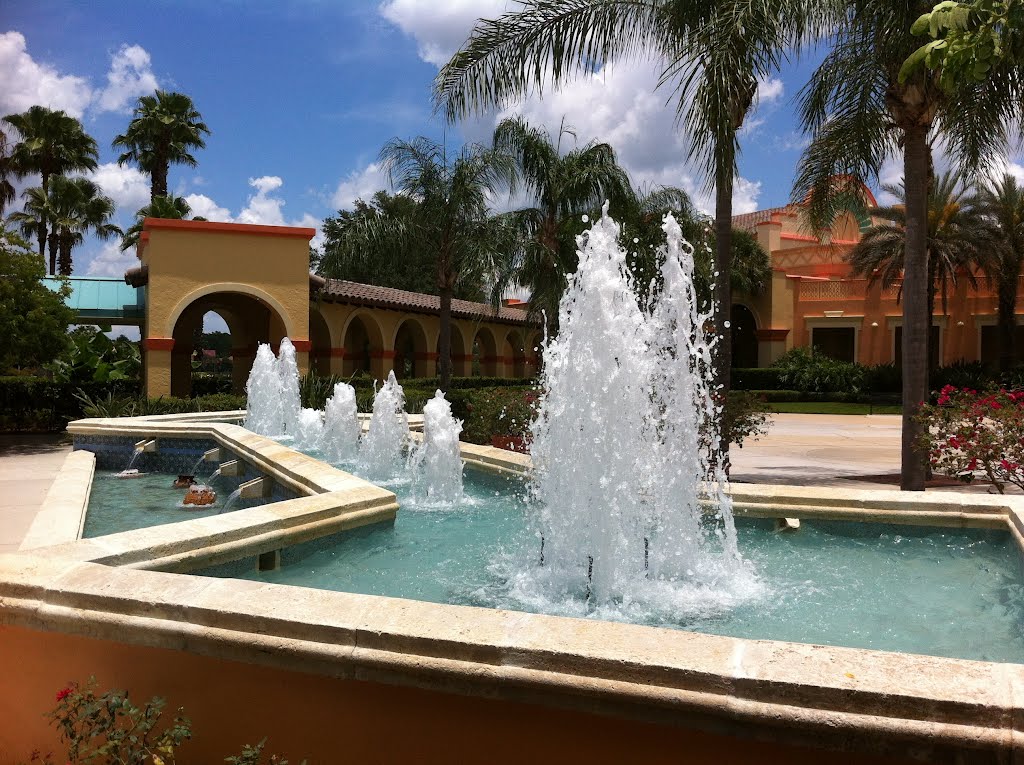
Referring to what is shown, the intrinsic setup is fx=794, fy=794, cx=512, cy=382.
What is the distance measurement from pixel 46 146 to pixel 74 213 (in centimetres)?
278

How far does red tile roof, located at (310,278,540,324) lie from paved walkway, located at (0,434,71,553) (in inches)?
314

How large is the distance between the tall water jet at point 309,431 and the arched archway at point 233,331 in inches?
377

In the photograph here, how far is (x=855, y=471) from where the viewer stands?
1316 cm

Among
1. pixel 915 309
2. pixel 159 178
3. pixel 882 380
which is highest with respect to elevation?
pixel 159 178

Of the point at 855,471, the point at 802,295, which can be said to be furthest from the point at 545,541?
the point at 802,295

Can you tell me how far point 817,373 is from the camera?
32.0 meters

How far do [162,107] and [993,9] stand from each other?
31.8m

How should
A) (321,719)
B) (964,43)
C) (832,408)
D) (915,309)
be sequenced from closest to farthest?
(321,719), (964,43), (915,309), (832,408)

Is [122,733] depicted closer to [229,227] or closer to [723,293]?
[723,293]

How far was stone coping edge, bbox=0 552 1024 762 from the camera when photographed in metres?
2.04

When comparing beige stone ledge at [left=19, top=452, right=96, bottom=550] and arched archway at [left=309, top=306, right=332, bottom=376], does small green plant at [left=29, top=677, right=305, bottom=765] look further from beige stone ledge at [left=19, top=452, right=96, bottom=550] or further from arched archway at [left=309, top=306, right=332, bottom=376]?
arched archway at [left=309, top=306, right=332, bottom=376]

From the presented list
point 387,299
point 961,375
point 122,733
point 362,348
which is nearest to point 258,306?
point 387,299

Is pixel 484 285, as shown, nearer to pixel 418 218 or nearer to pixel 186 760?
pixel 418 218

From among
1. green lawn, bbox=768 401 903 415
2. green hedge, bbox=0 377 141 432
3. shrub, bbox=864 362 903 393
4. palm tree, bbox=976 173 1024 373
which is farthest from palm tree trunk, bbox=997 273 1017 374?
green hedge, bbox=0 377 141 432
